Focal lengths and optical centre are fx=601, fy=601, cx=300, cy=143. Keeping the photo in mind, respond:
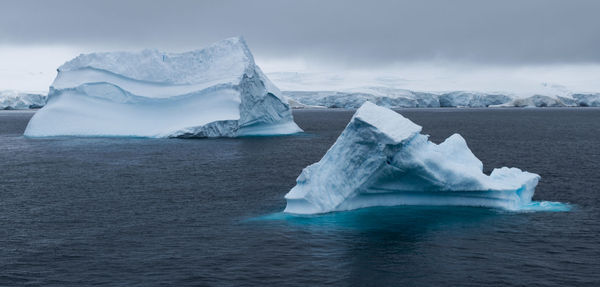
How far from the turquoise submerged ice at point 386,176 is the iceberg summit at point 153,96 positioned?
30277 mm

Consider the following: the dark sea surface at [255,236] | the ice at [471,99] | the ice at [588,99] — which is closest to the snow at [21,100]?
the ice at [471,99]

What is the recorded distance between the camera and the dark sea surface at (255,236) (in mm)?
14414

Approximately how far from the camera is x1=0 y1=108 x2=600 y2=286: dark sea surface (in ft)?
47.3

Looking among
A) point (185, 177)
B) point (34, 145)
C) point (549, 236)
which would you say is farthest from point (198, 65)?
point (549, 236)

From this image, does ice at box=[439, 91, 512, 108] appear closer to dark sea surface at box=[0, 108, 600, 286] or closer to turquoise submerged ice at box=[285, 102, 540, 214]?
dark sea surface at box=[0, 108, 600, 286]

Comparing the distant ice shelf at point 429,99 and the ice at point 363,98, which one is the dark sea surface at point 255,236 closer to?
the ice at point 363,98

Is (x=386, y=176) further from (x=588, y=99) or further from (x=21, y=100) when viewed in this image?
(x=588, y=99)

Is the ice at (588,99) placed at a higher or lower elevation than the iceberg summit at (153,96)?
lower

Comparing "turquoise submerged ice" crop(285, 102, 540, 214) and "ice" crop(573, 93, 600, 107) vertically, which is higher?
"turquoise submerged ice" crop(285, 102, 540, 214)

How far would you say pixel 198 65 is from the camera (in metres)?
53.9

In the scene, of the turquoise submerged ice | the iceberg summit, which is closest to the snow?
the iceberg summit

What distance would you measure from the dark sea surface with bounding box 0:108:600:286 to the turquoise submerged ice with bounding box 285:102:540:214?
534mm

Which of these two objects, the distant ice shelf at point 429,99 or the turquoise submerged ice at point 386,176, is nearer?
the turquoise submerged ice at point 386,176

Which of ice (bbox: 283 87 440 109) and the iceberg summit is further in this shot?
ice (bbox: 283 87 440 109)
